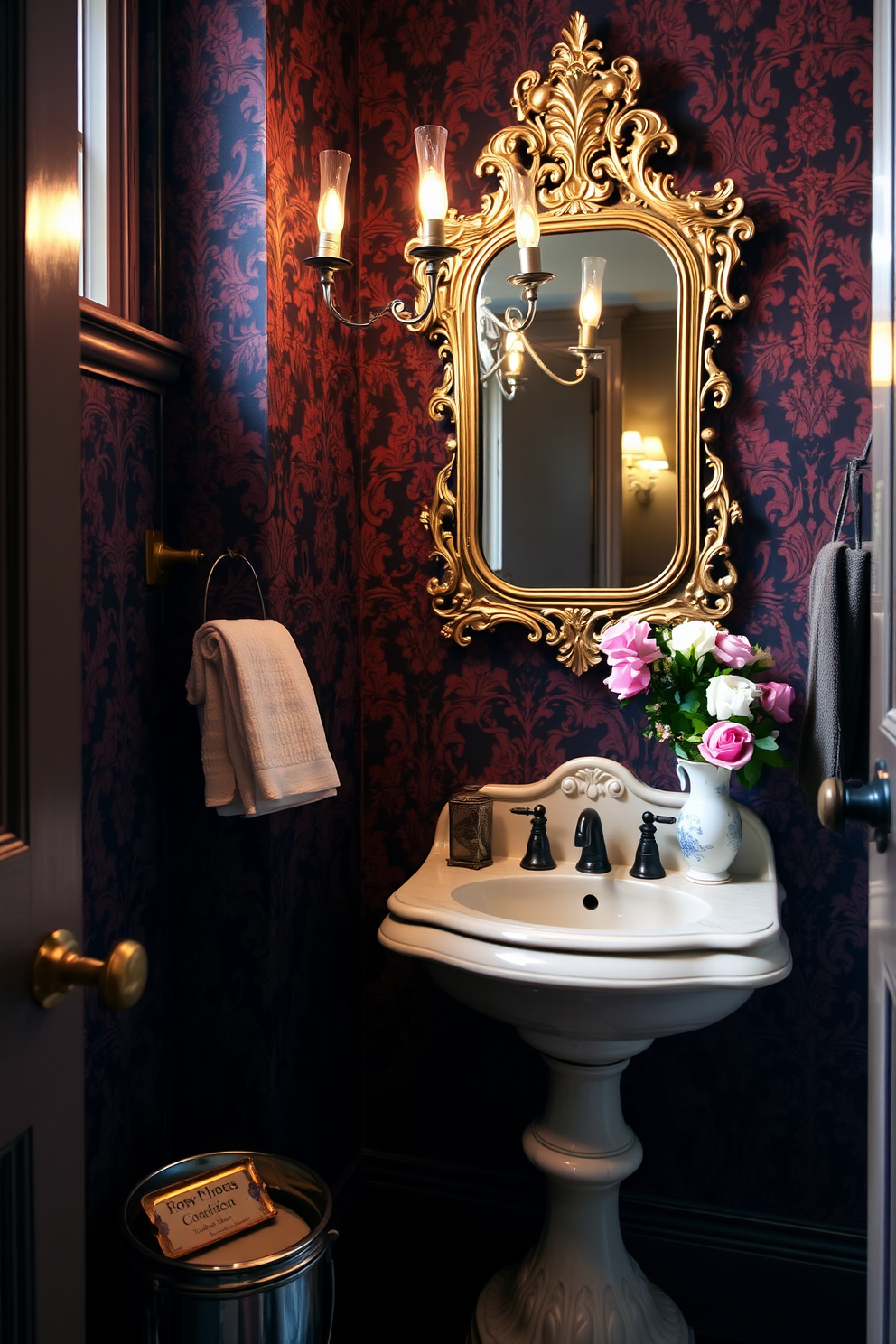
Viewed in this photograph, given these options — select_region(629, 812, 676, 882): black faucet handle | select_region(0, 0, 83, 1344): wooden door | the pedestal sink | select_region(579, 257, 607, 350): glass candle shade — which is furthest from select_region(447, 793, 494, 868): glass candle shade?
select_region(0, 0, 83, 1344): wooden door

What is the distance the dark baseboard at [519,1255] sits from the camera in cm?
192

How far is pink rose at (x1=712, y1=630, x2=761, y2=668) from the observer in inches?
70.7

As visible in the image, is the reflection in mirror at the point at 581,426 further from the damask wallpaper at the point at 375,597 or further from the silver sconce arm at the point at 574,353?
the damask wallpaper at the point at 375,597

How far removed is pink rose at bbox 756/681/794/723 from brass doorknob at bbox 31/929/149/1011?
133cm

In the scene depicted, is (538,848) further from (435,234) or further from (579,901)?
(435,234)

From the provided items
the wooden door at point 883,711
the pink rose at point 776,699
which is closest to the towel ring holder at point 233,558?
the pink rose at point 776,699

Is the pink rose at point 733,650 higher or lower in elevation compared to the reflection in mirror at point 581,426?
lower

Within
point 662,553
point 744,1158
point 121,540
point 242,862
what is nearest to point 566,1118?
point 744,1158

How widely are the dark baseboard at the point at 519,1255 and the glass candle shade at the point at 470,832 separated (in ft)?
2.23

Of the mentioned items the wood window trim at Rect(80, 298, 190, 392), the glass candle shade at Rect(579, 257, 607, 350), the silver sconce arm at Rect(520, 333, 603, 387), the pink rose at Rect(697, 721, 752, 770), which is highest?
the glass candle shade at Rect(579, 257, 607, 350)

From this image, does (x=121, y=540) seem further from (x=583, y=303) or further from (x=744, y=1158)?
(x=744, y=1158)

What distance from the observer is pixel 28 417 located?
0.71 metres

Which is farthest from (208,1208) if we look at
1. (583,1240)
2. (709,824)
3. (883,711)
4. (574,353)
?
(574,353)

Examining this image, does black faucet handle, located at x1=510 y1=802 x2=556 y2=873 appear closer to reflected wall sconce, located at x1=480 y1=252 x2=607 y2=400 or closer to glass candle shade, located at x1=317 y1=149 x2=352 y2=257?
reflected wall sconce, located at x1=480 y1=252 x2=607 y2=400
